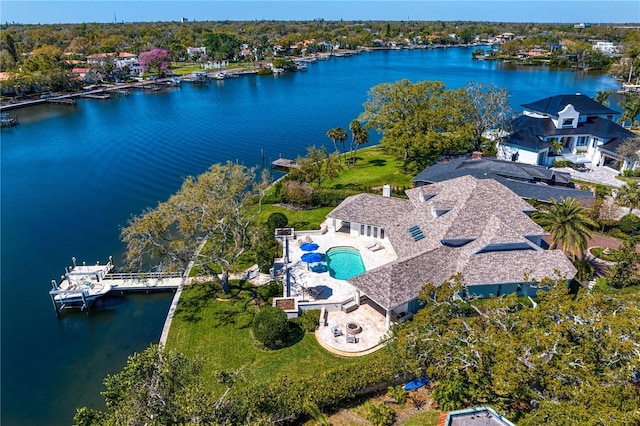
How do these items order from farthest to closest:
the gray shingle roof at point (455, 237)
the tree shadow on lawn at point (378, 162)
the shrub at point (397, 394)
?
the tree shadow on lawn at point (378, 162) → the gray shingle roof at point (455, 237) → the shrub at point (397, 394)

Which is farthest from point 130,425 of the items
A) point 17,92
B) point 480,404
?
point 17,92

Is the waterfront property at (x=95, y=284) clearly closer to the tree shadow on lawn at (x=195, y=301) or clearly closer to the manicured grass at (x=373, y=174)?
the tree shadow on lawn at (x=195, y=301)

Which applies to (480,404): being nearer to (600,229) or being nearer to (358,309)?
(358,309)

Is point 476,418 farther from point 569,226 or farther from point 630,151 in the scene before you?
point 630,151

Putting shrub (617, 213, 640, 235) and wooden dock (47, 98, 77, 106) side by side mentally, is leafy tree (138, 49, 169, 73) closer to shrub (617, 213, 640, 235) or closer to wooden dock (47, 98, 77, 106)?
wooden dock (47, 98, 77, 106)

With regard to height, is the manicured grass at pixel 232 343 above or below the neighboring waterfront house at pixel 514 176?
below

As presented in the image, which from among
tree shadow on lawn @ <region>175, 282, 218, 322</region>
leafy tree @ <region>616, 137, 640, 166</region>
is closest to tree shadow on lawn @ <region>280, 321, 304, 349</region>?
tree shadow on lawn @ <region>175, 282, 218, 322</region>

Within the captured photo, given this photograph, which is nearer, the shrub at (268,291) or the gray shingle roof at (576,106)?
the shrub at (268,291)

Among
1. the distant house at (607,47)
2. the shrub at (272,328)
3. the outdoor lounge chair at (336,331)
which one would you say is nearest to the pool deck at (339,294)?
the outdoor lounge chair at (336,331)
